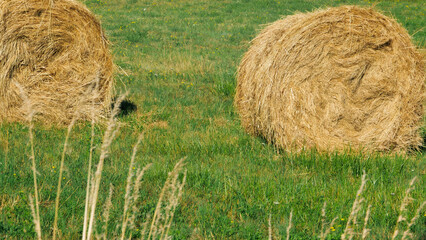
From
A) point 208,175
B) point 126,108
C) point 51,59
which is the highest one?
point 51,59

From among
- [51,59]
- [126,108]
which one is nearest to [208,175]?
[126,108]

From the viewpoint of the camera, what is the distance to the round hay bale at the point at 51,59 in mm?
6281

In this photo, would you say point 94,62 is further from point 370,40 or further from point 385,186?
point 385,186

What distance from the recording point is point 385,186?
4.41 metres

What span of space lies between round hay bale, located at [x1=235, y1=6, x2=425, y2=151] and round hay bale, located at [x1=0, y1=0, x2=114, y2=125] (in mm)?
2495

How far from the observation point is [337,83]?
591 cm

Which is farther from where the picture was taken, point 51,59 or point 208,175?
point 51,59

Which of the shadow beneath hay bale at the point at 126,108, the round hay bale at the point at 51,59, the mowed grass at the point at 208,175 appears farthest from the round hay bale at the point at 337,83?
the round hay bale at the point at 51,59

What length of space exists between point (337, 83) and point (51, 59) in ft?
14.1

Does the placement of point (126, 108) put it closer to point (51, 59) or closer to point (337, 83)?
point (51, 59)

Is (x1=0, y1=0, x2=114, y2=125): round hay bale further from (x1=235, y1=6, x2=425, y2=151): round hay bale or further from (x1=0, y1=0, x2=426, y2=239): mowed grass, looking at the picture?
(x1=235, y1=6, x2=425, y2=151): round hay bale

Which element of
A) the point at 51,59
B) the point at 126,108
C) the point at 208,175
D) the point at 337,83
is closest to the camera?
the point at 208,175

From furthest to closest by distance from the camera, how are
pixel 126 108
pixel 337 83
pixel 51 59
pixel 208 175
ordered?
1. pixel 126 108
2. pixel 51 59
3. pixel 337 83
4. pixel 208 175

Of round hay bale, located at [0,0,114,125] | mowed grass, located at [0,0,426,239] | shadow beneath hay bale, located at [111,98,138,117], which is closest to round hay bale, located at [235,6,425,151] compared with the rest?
mowed grass, located at [0,0,426,239]
